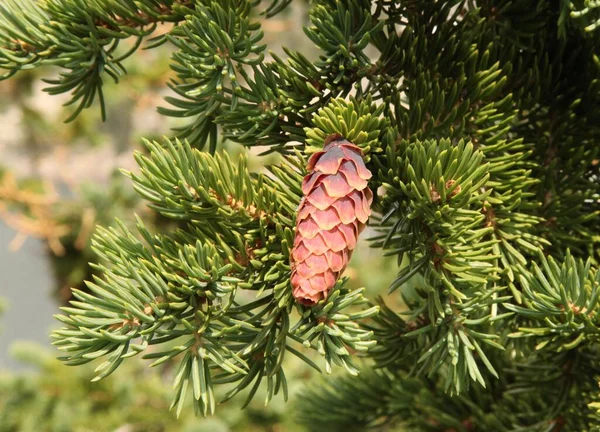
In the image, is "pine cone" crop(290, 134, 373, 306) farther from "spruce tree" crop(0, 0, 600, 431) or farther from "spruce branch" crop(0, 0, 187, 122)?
"spruce branch" crop(0, 0, 187, 122)

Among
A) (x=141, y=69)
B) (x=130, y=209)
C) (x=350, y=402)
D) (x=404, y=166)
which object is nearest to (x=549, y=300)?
(x=404, y=166)

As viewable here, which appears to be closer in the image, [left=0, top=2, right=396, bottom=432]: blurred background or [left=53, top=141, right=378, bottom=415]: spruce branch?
[left=53, top=141, right=378, bottom=415]: spruce branch

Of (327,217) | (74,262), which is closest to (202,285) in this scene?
(327,217)

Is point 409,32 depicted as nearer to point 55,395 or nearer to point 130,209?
point 55,395

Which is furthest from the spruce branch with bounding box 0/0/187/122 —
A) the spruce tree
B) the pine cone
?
the pine cone

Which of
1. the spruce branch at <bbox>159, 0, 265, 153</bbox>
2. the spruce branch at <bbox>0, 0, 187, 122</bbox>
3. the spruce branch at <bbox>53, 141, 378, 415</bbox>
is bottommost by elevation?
the spruce branch at <bbox>53, 141, 378, 415</bbox>

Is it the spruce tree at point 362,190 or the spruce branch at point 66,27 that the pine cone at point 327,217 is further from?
the spruce branch at point 66,27

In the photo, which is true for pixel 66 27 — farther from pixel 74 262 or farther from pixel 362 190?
pixel 74 262

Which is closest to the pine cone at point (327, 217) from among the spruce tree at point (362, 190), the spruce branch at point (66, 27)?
the spruce tree at point (362, 190)
